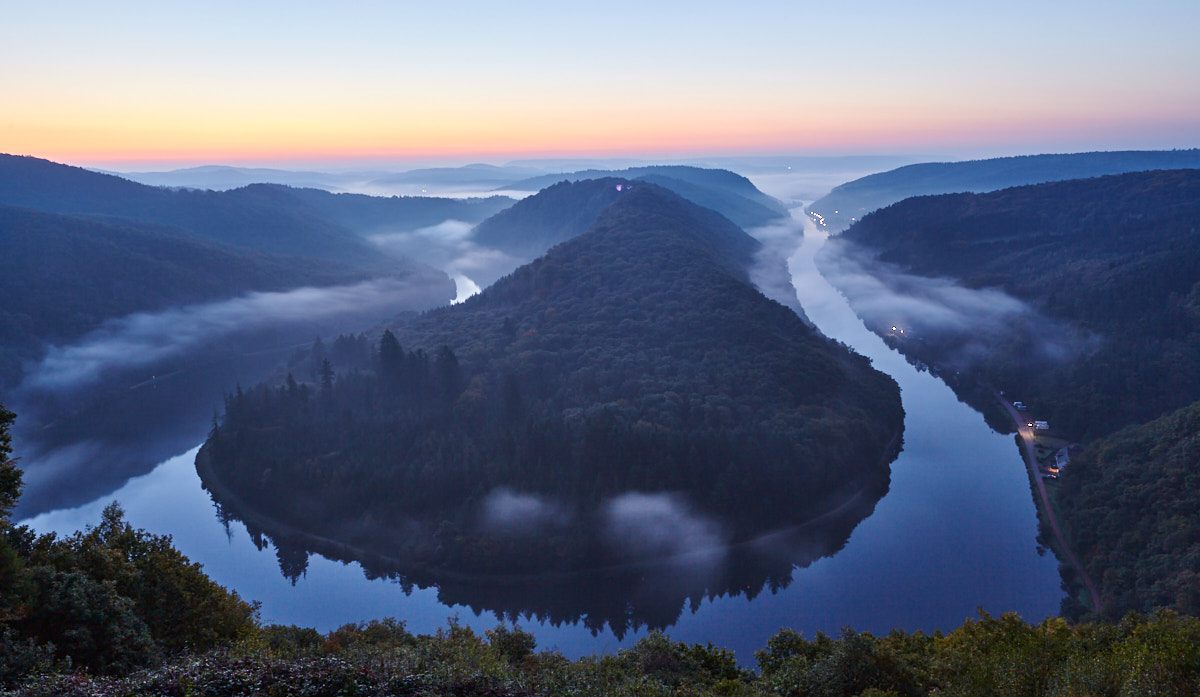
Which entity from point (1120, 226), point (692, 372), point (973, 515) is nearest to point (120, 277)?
point (692, 372)

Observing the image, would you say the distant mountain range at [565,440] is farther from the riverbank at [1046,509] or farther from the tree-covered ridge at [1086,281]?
the tree-covered ridge at [1086,281]

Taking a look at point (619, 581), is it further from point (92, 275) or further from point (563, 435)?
point (92, 275)

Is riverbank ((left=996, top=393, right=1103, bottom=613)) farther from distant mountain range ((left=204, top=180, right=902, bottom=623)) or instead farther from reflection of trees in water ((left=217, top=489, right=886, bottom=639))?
reflection of trees in water ((left=217, top=489, right=886, bottom=639))

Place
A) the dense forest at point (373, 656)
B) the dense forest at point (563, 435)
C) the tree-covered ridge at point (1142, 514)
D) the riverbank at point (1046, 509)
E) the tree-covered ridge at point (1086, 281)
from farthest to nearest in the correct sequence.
Answer: the tree-covered ridge at point (1086, 281) < the dense forest at point (563, 435) < the riverbank at point (1046, 509) < the tree-covered ridge at point (1142, 514) < the dense forest at point (373, 656)

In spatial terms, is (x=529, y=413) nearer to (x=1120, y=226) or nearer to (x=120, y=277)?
(x=120, y=277)

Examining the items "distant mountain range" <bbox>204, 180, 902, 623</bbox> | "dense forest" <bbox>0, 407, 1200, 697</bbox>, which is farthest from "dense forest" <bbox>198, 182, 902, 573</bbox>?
"dense forest" <bbox>0, 407, 1200, 697</bbox>

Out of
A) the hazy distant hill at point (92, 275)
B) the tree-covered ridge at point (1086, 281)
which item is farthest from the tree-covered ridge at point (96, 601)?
the hazy distant hill at point (92, 275)

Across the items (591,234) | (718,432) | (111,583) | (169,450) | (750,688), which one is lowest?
(169,450)
